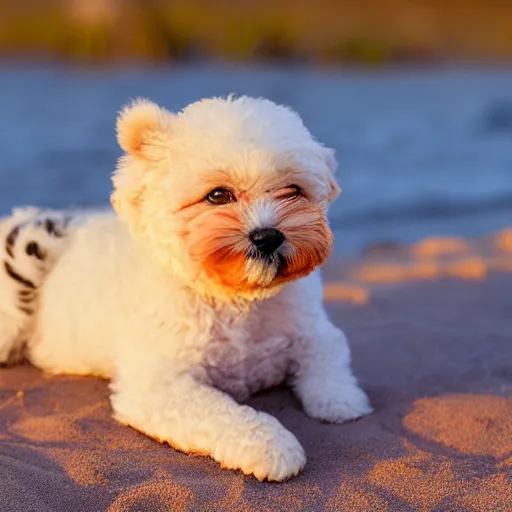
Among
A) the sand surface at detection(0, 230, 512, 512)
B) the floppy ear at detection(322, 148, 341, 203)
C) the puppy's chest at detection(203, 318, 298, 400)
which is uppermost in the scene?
the floppy ear at detection(322, 148, 341, 203)

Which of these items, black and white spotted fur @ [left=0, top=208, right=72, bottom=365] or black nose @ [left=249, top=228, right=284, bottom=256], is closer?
black nose @ [left=249, top=228, right=284, bottom=256]

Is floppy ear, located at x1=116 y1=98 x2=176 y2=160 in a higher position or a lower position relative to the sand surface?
higher

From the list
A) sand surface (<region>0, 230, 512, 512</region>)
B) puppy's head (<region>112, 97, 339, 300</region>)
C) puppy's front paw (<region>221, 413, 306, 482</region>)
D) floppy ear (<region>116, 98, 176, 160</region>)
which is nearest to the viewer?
sand surface (<region>0, 230, 512, 512</region>)

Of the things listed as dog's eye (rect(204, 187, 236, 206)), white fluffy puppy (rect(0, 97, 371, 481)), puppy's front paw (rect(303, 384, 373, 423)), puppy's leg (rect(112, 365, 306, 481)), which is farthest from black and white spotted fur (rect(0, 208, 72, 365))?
puppy's front paw (rect(303, 384, 373, 423))

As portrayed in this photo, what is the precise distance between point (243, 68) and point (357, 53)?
19.8 feet

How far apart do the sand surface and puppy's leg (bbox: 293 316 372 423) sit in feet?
0.27

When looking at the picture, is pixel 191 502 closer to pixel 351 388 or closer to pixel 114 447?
pixel 114 447

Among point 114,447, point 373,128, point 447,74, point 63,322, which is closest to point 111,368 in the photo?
point 63,322

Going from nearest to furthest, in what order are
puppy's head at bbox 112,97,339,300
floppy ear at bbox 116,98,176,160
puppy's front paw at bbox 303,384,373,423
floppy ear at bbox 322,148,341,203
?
1. puppy's head at bbox 112,97,339,300
2. floppy ear at bbox 116,98,176,160
3. floppy ear at bbox 322,148,341,203
4. puppy's front paw at bbox 303,384,373,423

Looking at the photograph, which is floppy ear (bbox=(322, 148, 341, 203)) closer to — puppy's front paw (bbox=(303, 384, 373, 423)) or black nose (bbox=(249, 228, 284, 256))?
black nose (bbox=(249, 228, 284, 256))

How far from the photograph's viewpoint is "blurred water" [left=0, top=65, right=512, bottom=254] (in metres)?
11.9

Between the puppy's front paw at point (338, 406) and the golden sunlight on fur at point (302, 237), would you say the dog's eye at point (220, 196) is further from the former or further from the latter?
the puppy's front paw at point (338, 406)

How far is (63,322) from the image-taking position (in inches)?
181

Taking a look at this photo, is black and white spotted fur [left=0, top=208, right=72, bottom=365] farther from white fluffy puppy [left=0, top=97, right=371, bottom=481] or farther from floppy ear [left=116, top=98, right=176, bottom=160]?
floppy ear [left=116, top=98, right=176, bottom=160]
